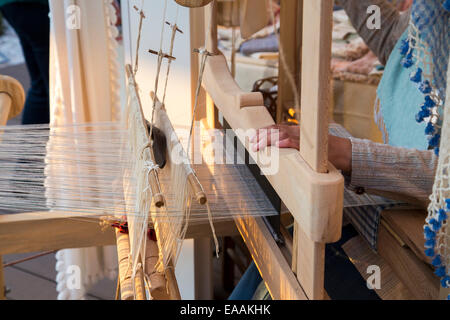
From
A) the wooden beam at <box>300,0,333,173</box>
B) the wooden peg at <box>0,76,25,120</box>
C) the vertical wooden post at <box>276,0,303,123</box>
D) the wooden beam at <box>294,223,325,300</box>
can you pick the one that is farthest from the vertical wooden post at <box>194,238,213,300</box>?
the wooden beam at <box>300,0,333,173</box>

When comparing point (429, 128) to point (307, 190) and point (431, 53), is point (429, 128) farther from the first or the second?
point (307, 190)

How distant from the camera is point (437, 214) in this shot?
2.23 ft

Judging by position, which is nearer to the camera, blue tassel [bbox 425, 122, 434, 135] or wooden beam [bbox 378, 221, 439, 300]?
blue tassel [bbox 425, 122, 434, 135]

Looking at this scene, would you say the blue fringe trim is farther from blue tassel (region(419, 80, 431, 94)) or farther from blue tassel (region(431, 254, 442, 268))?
blue tassel (region(419, 80, 431, 94))

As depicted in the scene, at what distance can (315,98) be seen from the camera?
602 mm

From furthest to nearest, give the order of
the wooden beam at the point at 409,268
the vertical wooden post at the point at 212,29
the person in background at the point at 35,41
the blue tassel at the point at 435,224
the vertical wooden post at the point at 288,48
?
the person in background at the point at 35,41, the vertical wooden post at the point at 288,48, the vertical wooden post at the point at 212,29, the wooden beam at the point at 409,268, the blue tassel at the point at 435,224

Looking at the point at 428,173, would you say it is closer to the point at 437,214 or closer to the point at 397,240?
the point at 397,240

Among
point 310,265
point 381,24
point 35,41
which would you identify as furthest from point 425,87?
point 35,41

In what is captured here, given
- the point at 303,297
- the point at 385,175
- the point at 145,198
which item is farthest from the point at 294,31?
the point at 303,297

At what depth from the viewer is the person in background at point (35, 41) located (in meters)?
2.13

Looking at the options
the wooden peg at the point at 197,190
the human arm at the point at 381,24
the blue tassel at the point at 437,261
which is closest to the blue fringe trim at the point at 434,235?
the blue tassel at the point at 437,261

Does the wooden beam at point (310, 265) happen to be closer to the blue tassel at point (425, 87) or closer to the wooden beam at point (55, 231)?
the blue tassel at point (425, 87)

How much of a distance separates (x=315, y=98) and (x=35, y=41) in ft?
6.20

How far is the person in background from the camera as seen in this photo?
2135 mm
